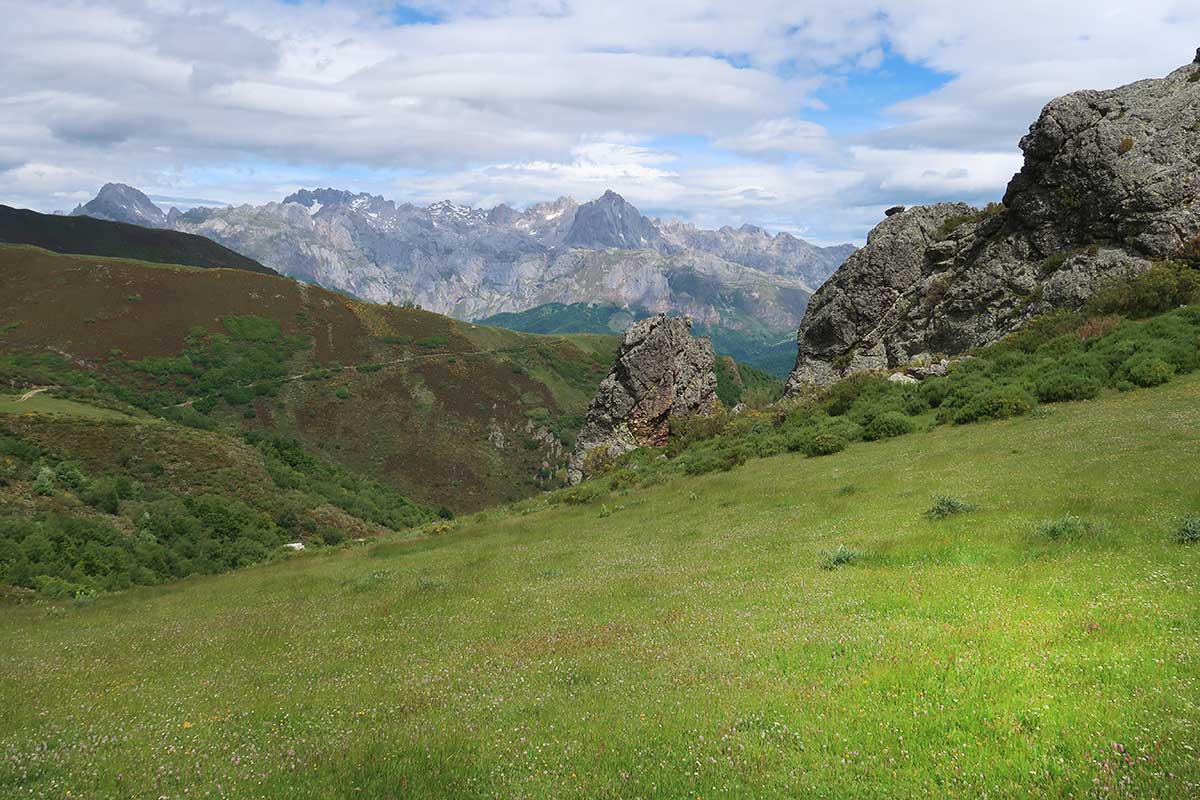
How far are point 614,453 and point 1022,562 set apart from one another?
5602cm

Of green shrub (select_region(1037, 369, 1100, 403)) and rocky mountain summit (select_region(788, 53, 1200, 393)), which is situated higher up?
rocky mountain summit (select_region(788, 53, 1200, 393))

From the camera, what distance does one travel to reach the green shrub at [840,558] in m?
16.1

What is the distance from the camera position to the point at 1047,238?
160 ft

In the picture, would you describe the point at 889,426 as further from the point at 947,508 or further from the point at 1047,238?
the point at 1047,238

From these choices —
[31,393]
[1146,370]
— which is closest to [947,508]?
[1146,370]

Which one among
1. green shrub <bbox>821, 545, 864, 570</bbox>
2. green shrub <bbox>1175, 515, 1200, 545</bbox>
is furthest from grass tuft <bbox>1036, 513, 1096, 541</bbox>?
green shrub <bbox>821, 545, 864, 570</bbox>

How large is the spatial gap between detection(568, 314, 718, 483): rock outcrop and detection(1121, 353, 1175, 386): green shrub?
45.3 meters

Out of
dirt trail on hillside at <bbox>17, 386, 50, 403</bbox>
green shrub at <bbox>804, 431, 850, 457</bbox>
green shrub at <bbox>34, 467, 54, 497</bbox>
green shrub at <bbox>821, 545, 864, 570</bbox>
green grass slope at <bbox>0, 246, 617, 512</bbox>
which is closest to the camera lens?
green shrub at <bbox>821, 545, 864, 570</bbox>

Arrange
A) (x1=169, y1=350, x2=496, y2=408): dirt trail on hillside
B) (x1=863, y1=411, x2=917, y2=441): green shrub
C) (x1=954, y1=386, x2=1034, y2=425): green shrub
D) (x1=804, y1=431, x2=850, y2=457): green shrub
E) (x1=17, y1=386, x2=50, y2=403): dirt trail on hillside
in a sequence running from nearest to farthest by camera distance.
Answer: (x1=954, y1=386, x2=1034, y2=425): green shrub < (x1=863, y1=411, x2=917, y2=441): green shrub < (x1=804, y1=431, x2=850, y2=457): green shrub < (x1=17, y1=386, x2=50, y2=403): dirt trail on hillside < (x1=169, y1=350, x2=496, y2=408): dirt trail on hillside

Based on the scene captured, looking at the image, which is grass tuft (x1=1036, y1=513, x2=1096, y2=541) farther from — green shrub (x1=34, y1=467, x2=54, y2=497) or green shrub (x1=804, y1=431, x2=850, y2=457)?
green shrub (x1=34, y1=467, x2=54, y2=497)

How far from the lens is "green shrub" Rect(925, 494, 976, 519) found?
1812 centimetres

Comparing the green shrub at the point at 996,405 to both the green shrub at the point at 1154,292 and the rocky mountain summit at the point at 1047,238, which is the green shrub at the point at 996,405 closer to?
the green shrub at the point at 1154,292

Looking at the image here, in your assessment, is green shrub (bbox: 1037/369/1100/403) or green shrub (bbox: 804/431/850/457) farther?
green shrub (bbox: 804/431/850/457)

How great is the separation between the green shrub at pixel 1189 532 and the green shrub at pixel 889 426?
80.1 ft
